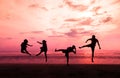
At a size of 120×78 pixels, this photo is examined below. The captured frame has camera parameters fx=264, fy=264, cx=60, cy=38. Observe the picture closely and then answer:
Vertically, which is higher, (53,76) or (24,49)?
(24,49)

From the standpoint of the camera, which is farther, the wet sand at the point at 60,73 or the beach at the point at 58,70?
the beach at the point at 58,70

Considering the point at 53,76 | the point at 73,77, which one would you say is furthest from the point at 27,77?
the point at 73,77

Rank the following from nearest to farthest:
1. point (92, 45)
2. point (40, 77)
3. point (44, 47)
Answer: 1. point (40, 77)
2. point (92, 45)
3. point (44, 47)

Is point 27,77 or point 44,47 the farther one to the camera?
point 44,47

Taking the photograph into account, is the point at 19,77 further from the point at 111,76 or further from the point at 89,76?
the point at 111,76

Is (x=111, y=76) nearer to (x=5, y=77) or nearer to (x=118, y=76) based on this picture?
(x=118, y=76)

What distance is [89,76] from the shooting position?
56.9 ft

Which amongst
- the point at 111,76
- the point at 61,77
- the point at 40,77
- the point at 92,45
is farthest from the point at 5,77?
the point at 92,45

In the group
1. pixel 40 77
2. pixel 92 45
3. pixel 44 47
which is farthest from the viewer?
pixel 44 47

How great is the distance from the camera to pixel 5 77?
55.7 ft

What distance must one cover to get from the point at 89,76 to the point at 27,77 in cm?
→ 405

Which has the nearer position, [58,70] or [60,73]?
[60,73]

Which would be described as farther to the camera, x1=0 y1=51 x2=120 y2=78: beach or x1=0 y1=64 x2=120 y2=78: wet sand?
x1=0 y1=51 x2=120 y2=78: beach

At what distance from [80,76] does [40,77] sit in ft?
8.81
